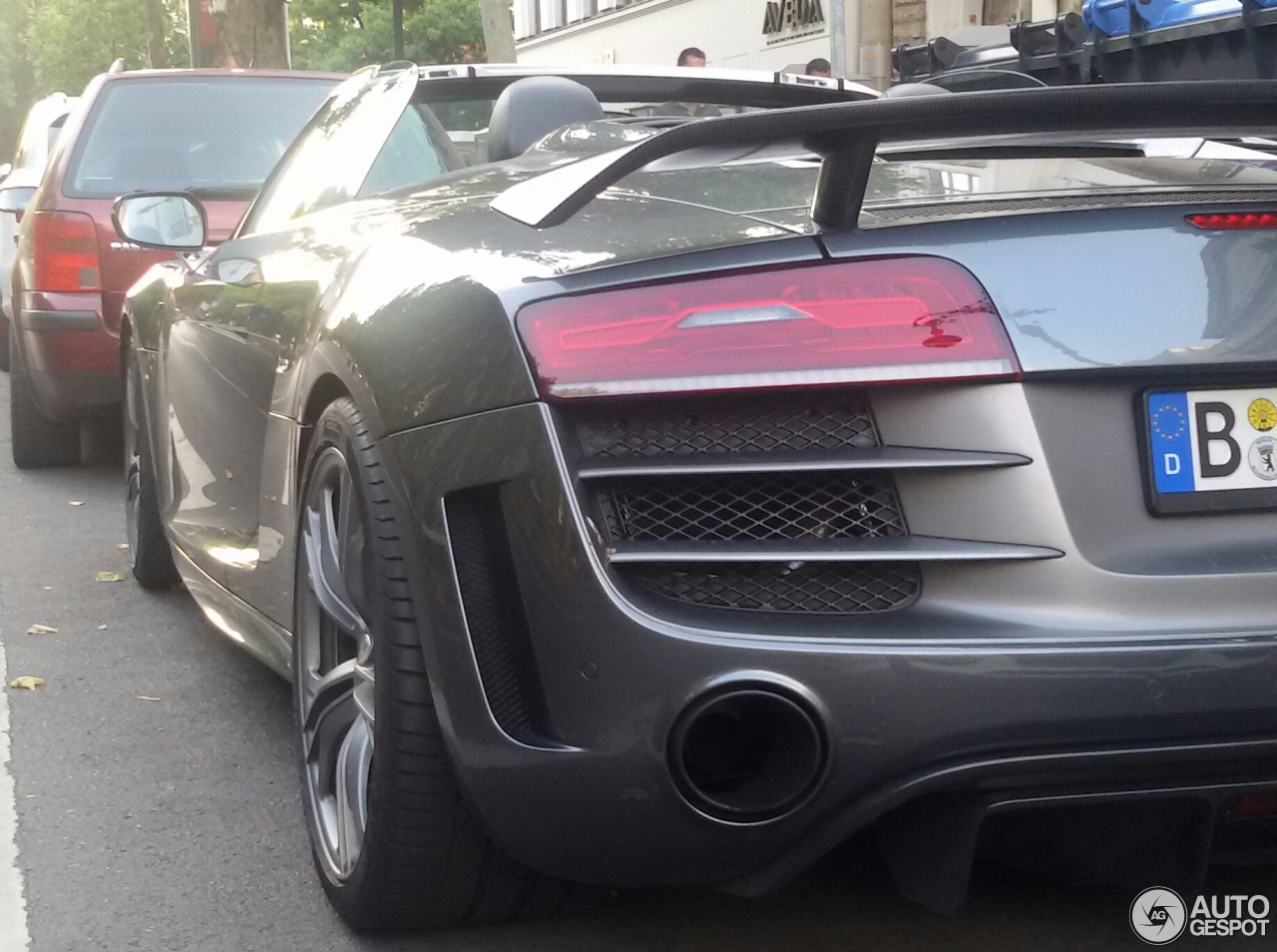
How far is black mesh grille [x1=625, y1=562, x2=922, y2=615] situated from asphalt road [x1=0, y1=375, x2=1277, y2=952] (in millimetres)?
584

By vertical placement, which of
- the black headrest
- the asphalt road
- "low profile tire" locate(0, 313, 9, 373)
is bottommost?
"low profile tire" locate(0, 313, 9, 373)

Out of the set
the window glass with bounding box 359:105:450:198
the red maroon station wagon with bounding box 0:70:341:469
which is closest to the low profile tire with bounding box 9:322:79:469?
the red maroon station wagon with bounding box 0:70:341:469

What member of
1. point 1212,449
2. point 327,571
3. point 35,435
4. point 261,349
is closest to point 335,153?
point 261,349

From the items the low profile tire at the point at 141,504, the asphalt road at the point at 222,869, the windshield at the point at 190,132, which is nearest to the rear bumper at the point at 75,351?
the windshield at the point at 190,132

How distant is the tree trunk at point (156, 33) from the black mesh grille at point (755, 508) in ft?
121

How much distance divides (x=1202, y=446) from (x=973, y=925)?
36.8 inches

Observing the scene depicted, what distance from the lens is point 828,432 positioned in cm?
218

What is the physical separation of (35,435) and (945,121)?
21.7ft

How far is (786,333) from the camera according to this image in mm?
2160

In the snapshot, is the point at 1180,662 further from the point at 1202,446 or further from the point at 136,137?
the point at 136,137

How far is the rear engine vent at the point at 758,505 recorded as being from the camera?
85.4 inches

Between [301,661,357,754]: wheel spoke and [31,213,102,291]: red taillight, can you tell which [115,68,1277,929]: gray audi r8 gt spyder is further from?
[31,213,102,291]: red taillight

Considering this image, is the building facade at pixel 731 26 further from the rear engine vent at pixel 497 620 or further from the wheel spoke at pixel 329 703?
the rear engine vent at pixel 497 620

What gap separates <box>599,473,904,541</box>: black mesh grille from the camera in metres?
2.18
